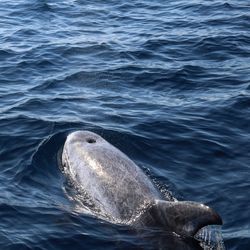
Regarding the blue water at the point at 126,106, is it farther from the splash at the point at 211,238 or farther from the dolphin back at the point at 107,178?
the dolphin back at the point at 107,178

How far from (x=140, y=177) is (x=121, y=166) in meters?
0.60

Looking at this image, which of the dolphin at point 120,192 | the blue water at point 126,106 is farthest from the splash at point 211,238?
the dolphin at point 120,192

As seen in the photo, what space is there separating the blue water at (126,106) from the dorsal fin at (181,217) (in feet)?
2.23

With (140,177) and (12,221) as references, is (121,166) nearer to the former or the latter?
(140,177)

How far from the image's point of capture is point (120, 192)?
38.7ft

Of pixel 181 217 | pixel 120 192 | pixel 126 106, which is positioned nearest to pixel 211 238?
pixel 181 217

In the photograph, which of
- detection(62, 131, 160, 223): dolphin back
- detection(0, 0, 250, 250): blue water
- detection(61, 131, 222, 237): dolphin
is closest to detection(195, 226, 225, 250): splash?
detection(0, 0, 250, 250): blue water

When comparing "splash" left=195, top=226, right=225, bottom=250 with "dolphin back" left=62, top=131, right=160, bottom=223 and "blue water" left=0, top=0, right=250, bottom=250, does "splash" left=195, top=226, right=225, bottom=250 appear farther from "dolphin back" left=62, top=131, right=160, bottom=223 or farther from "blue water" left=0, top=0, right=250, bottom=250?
"dolphin back" left=62, top=131, right=160, bottom=223

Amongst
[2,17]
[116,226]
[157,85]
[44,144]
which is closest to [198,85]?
[157,85]

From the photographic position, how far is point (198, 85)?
750 inches

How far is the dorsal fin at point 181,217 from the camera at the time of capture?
9523 mm

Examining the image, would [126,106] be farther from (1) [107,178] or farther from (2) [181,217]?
(2) [181,217]

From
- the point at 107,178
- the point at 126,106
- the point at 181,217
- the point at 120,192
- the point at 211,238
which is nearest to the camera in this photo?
the point at 181,217

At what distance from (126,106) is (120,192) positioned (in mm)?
6345
